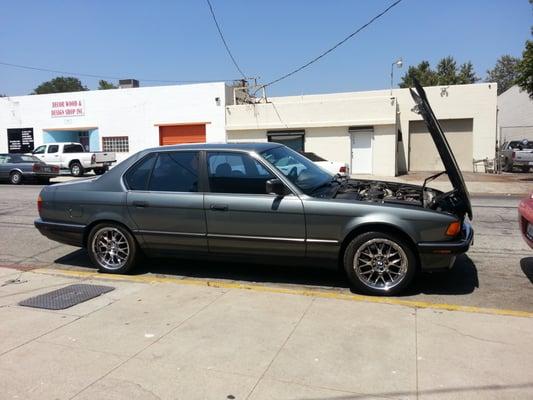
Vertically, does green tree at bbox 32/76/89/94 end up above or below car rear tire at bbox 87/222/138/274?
above

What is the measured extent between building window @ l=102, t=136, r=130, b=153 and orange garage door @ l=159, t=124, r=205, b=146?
2268 millimetres

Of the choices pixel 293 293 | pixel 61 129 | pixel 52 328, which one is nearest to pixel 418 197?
pixel 293 293

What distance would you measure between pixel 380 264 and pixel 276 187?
1.30 metres

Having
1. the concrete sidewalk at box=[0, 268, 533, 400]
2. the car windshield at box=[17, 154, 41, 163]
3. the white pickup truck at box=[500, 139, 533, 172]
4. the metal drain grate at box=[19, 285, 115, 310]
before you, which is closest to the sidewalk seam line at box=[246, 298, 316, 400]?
the concrete sidewalk at box=[0, 268, 533, 400]

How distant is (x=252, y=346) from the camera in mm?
3900

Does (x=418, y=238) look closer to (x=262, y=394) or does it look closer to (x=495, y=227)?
(x=262, y=394)

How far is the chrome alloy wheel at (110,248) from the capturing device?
20.1 feet

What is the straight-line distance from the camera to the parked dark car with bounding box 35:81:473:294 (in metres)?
5.04

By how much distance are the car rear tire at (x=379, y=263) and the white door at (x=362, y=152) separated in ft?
65.5

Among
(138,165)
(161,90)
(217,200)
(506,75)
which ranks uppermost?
(506,75)

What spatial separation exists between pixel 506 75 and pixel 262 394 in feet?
314

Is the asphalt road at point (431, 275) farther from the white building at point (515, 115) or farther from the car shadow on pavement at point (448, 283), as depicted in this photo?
the white building at point (515, 115)

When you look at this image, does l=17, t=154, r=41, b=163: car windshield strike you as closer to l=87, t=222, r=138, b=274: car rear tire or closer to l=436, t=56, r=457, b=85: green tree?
l=87, t=222, r=138, b=274: car rear tire

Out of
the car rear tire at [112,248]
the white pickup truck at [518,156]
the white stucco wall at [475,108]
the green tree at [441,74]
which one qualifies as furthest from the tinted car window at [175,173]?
the green tree at [441,74]
